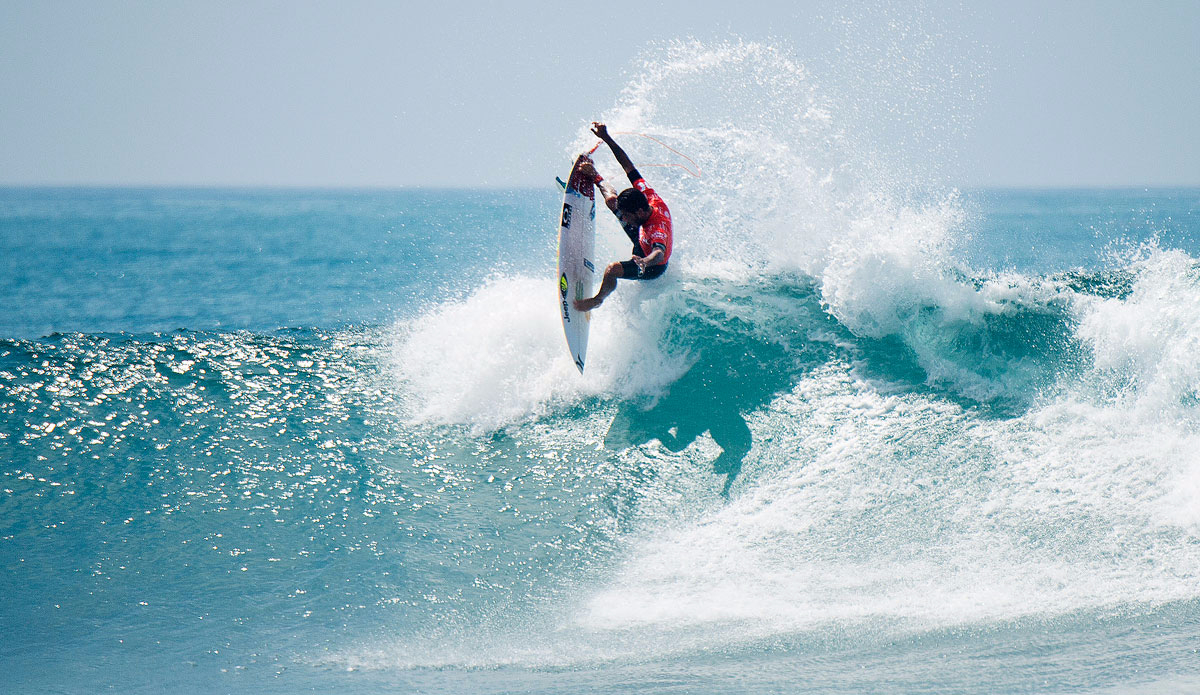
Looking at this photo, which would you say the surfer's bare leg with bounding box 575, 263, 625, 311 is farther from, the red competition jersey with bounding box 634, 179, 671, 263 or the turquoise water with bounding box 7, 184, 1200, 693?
the turquoise water with bounding box 7, 184, 1200, 693

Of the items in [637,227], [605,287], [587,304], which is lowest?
[587,304]

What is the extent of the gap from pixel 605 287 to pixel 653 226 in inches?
27.2

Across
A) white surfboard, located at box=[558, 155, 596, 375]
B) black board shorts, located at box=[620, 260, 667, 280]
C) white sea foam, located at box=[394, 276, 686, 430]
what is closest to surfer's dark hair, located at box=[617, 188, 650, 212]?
black board shorts, located at box=[620, 260, 667, 280]

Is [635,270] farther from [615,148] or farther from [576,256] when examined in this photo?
[615,148]

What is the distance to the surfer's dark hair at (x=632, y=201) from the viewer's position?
7395 millimetres

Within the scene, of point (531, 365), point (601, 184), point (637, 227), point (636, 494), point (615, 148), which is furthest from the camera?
point (531, 365)

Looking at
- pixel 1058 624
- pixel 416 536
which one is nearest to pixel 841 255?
pixel 1058 624

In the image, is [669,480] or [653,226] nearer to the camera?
[669,480]

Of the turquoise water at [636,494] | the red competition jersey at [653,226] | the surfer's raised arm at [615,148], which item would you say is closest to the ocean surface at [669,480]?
the turquoise water at [636,494]

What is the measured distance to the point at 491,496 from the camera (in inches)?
263

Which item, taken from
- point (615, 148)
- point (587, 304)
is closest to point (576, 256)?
point (587, 304)

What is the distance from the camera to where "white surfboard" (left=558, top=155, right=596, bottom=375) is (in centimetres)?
777

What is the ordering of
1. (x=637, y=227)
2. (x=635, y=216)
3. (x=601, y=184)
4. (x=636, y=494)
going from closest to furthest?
1. (x=636, y=494)
2. (x=635, y=216)
3. (x=637, y=227)
4. (x=601, y=184)

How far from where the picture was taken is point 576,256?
798 centimetres
